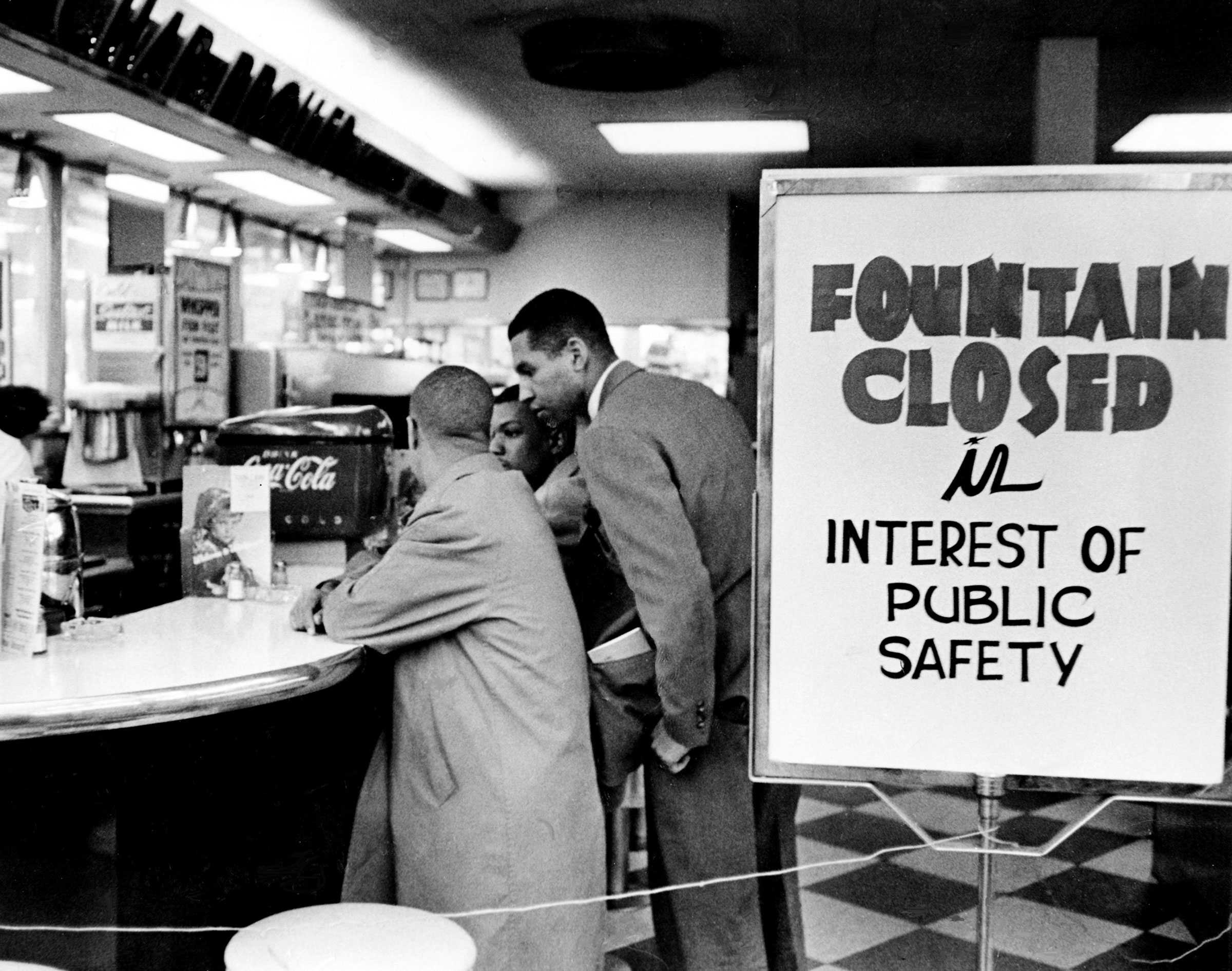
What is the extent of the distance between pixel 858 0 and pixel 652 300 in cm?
523

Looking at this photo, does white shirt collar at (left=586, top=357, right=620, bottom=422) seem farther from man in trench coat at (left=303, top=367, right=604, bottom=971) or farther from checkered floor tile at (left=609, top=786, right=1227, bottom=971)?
checkered floor tile at (left=609, top=786, right=1227, bottom=971)

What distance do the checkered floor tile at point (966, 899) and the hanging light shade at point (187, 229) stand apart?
525cm

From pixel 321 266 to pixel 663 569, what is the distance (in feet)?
26.4

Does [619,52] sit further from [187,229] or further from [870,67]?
[187,229]

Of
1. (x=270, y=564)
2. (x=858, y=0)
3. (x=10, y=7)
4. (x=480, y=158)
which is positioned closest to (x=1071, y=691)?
(x=270, y=564)

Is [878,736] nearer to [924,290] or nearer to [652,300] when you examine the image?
[924,290]

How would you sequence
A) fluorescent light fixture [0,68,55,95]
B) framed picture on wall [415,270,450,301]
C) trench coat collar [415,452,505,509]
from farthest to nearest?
framed picture on wall [415,270,450,301]
fluorescent light fixture [0,68,55,95]
trench coat collar [415,452,505,509]

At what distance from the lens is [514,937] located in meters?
2.59

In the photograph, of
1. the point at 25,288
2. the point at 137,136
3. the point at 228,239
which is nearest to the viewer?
the point at 137,136

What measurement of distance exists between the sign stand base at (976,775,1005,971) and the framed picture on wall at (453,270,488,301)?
9.58m

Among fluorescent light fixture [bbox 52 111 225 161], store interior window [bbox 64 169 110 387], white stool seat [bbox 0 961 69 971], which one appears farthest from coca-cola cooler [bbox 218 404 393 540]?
store interior window [bbox 64 169 110 387]

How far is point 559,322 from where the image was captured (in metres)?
3.05

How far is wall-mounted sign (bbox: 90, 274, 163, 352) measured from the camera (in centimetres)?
647

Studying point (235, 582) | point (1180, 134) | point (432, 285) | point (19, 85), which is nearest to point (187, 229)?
point (19, 85)
